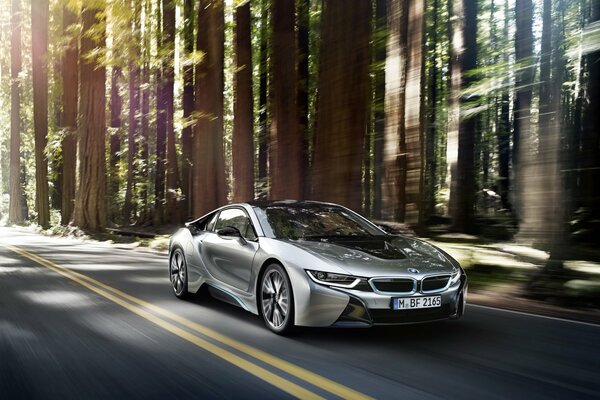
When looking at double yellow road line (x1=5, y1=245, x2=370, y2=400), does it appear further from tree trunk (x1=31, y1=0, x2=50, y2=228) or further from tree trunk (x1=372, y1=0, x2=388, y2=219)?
tree trunk (x1=31, y1=0, x2=50, y2=228)

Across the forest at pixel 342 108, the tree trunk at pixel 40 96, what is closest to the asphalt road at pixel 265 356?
the forest at pixel 342 108

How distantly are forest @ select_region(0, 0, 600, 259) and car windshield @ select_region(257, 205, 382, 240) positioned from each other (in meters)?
2.99

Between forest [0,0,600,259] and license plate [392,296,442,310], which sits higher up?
forest [0,0,600,259]

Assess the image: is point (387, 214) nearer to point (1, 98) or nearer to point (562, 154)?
point (562, 154)

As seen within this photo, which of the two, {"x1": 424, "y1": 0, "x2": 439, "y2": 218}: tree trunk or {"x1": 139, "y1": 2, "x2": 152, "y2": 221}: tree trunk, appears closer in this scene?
{"x1": 424, "y1": 0, "x2": 439, "y2": 218}: tree trunk

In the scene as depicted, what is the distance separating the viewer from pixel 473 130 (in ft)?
57.5

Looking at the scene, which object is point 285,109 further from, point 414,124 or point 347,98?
point 347,98

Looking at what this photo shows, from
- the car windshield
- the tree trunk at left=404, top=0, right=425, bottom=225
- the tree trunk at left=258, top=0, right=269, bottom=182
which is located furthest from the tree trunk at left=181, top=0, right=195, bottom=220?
the car windshield

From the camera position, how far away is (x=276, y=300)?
588 cm

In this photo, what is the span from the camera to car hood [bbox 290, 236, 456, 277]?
5332 millimetres

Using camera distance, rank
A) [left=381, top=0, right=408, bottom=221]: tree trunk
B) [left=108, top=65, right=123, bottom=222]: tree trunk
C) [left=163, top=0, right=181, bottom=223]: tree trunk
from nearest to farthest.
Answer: [left=381, top=0, right=408, bottom=221]: tree trunk < [left=163, top=0, right=181, bottom=223]: tree trunk < [left=108, top=65, right=123, bottom=222]: tree trunk

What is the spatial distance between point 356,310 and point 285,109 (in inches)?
407

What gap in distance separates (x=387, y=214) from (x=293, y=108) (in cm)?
352

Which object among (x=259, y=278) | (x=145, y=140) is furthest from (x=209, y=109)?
(x=145, y=140)
